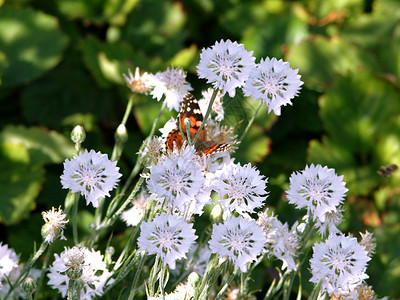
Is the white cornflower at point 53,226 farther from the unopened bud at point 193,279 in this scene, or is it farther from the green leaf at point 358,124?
the green leaf at point 358,124

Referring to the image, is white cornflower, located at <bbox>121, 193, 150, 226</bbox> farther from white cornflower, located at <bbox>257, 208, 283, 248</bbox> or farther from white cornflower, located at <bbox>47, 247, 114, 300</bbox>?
white cornflower, located at <bbox>257, 208, 283, 248</bbox>

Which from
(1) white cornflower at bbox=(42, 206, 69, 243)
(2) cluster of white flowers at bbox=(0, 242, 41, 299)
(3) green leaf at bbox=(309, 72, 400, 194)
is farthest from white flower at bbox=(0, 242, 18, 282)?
(3) green leaf at bbox=(309, 72, 400, 194)

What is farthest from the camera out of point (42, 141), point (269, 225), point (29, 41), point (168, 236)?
point (29, 41)

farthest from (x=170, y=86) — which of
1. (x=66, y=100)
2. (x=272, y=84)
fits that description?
(x=66, y=100)

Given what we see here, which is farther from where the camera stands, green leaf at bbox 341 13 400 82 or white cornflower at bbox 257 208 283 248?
green leaf at bbox 341 13 400 82

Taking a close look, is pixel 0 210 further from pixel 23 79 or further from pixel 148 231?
pixel 148 231

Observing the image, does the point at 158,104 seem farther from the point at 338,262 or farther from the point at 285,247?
the point at 338,262

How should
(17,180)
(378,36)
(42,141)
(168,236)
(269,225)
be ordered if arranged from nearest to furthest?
(168,236) < (269,225) < (17,180) < (42,141) < (378,36)

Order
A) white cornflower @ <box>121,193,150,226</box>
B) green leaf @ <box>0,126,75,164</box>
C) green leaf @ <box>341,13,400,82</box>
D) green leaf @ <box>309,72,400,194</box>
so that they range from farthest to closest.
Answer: green leaf @ <box>341,13,400,82</box>
green leaf @ <box>309,72,400,194</box>
green leaf @ <box>0,126,75,164</box>
white cornflower @ <box>121,193,150,226</box>
